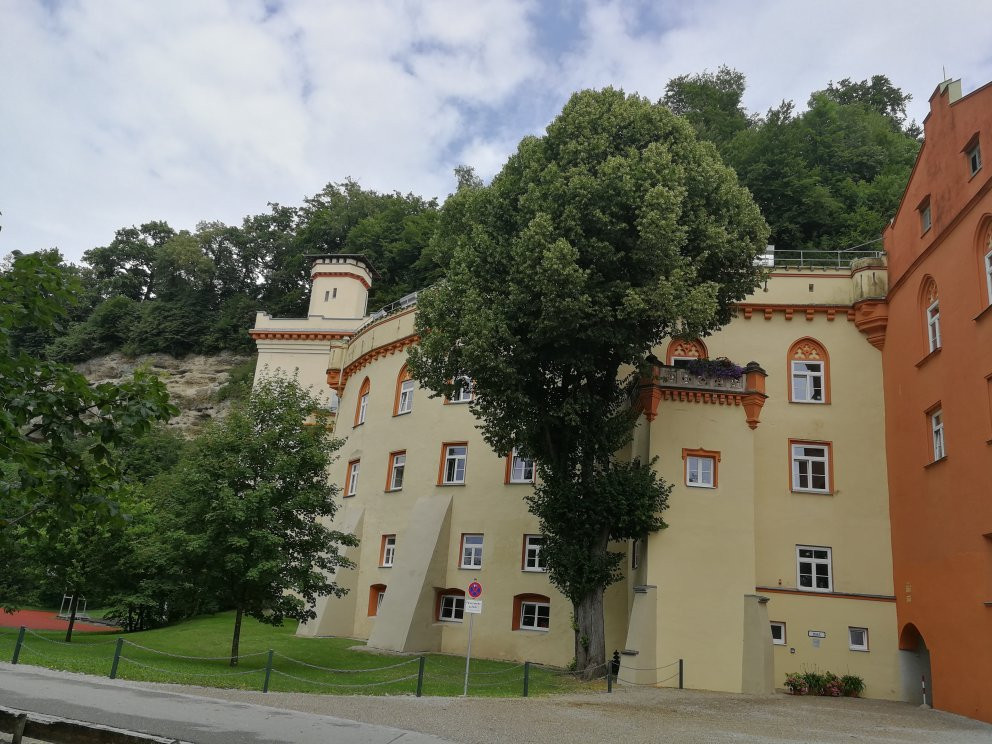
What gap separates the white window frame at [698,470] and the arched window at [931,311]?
6.73m

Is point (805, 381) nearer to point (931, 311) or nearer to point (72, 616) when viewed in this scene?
point (931, 311)

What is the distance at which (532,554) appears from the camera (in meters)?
27.5

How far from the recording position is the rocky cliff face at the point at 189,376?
57125mm

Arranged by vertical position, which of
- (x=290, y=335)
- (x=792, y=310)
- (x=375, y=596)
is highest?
(x=290, y=335)

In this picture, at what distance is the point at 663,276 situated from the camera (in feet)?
65.9

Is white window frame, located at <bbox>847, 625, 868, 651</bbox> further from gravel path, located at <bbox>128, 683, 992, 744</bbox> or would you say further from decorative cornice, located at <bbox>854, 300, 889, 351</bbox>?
decorative cornice, located at <bbox>854, 300, 889, 351</bbox>

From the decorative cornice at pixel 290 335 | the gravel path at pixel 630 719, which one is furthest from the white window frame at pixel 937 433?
the decorative cornice at pixel 290 335

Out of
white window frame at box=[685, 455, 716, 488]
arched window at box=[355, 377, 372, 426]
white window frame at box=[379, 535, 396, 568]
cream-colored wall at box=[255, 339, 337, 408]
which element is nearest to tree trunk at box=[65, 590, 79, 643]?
white window frame at box=[379, 535, 396, 568]

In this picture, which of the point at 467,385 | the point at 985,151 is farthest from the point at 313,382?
the point at 985,151

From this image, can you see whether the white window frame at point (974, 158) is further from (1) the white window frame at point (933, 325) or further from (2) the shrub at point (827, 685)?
(2) the shrub at point (827, 685)

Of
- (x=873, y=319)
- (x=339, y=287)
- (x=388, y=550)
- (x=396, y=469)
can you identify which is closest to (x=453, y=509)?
(x=388, y=550)

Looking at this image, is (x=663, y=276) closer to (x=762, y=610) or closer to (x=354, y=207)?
(x=762, y=610)

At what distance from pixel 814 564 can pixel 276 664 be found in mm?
16132

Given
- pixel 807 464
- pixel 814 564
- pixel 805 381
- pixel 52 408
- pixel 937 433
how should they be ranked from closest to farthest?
pixel 52 408 < pixel 937 433 < pixel 814 564 < pixel 807 464 < pixel 805 381
